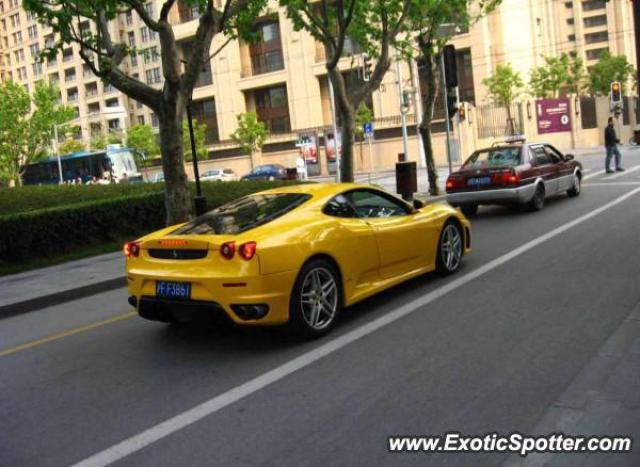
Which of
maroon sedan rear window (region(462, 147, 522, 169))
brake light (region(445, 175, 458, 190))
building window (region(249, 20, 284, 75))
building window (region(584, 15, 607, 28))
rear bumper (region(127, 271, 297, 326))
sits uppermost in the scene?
building window (region(584, 15, 607, 28))

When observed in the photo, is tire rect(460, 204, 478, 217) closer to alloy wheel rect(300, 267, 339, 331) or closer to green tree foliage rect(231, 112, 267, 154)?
alloy wheel rect(300, 267, 339, 331)

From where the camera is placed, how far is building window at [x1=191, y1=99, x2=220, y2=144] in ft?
208

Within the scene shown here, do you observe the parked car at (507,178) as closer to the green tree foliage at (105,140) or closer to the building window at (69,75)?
the green tree foliage at (105,140)

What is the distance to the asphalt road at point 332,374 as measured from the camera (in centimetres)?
393

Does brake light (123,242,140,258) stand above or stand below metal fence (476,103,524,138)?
below

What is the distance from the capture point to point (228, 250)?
18.2 ft

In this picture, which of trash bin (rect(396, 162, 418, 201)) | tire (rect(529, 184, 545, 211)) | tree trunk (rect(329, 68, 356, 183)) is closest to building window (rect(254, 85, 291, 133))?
tree trunk (rect(329, 68, 356, 183))

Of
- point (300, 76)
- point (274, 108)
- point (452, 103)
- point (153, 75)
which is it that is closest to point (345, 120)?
point (452, 103)

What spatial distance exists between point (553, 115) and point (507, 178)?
120 feet

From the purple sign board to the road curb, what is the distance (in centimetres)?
4181

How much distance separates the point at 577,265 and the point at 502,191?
5.44 m

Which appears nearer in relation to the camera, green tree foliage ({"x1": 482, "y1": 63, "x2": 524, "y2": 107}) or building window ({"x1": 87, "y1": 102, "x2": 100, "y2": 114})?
green tree foliage ({"x1": 482, "y1": 63, "x2": 524, "y2": 107})

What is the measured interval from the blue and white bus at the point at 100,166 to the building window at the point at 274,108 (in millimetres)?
15083

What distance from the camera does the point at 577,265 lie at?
27.1 feet
